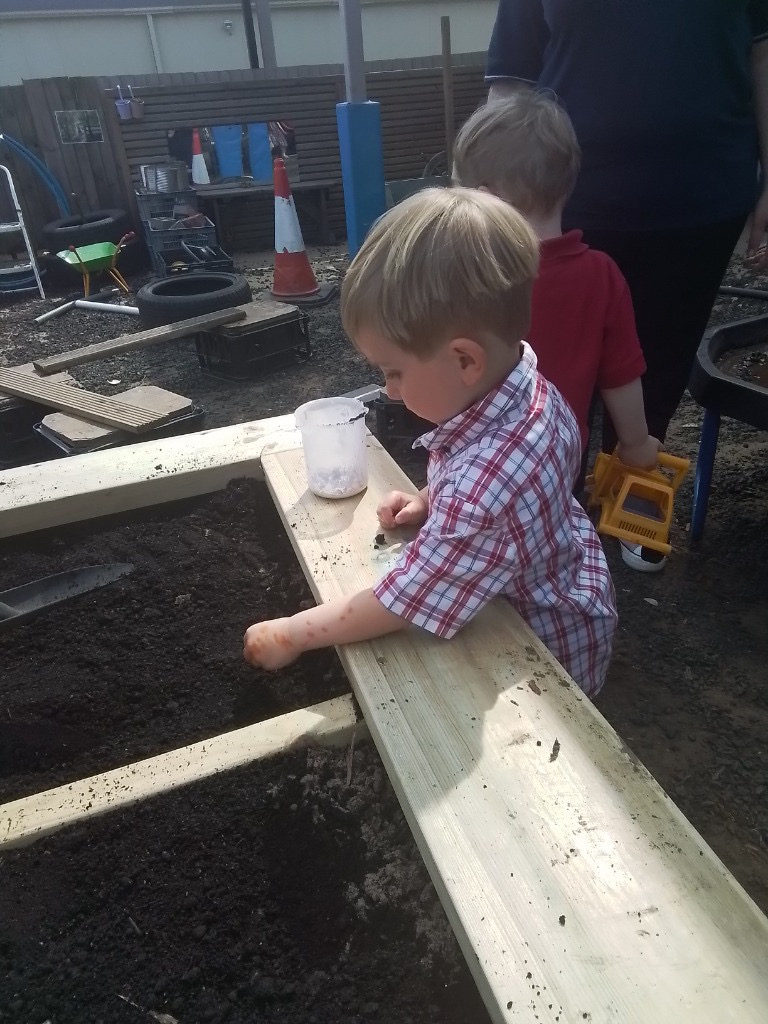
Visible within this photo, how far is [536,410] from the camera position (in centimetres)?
128

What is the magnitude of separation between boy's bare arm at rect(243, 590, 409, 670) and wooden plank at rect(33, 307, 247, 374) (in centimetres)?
379

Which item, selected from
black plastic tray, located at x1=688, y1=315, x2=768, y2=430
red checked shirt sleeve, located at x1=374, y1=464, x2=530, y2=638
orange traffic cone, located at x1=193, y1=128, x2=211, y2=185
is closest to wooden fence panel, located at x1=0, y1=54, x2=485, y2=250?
orange traffic cone, located at x1=193, y1=128, x2=211, y2=185

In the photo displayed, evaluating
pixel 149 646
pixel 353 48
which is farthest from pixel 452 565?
pixel 353 48

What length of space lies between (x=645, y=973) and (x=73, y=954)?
2.86 ft

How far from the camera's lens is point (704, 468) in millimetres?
2787

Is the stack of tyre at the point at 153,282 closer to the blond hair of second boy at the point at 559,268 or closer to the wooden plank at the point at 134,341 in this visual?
the wooden plank at the point at 134,341

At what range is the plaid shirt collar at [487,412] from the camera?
125 cm

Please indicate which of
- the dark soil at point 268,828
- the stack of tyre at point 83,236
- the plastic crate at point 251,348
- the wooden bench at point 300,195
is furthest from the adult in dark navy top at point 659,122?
the wooden bench at point 300,195

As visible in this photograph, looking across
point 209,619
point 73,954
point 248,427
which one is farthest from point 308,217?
point 73,954

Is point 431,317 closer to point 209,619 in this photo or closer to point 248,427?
point 209,619

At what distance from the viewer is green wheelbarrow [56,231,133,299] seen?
24.3 ft

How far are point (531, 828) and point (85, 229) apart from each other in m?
8.72

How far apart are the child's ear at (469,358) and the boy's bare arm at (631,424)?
1.05m

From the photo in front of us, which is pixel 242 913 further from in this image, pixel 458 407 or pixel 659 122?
pixel 659 122
